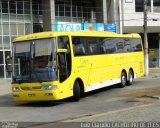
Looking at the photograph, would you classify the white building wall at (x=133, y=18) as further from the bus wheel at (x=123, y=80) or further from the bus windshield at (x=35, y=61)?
the bus windshield at (x=35, y=61)

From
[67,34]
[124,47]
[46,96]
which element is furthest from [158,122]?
[124,47]

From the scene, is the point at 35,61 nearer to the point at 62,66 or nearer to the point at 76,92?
the point at 62,66

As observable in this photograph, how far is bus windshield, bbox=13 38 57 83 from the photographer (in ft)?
56.8

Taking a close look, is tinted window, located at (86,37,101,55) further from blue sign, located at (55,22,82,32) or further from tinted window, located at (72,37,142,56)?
blue sign, located at (55,22,82,32)

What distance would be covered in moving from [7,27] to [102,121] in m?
26.7

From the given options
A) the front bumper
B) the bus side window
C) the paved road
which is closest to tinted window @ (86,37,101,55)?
the paved road

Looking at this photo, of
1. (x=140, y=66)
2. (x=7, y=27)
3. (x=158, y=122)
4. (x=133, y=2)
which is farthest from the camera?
(x=133, y=2)

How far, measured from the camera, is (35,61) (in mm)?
17562

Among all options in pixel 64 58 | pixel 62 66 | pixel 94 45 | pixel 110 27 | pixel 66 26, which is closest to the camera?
pixel 62 66

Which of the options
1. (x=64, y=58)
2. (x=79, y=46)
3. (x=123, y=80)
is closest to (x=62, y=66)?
(x=64, y=58)

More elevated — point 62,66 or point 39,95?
point 62,66

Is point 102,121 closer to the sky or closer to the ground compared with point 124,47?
closer to the ground

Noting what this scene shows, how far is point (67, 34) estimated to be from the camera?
60.7ft

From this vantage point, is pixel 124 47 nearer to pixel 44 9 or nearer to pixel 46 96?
pixel 46 96
